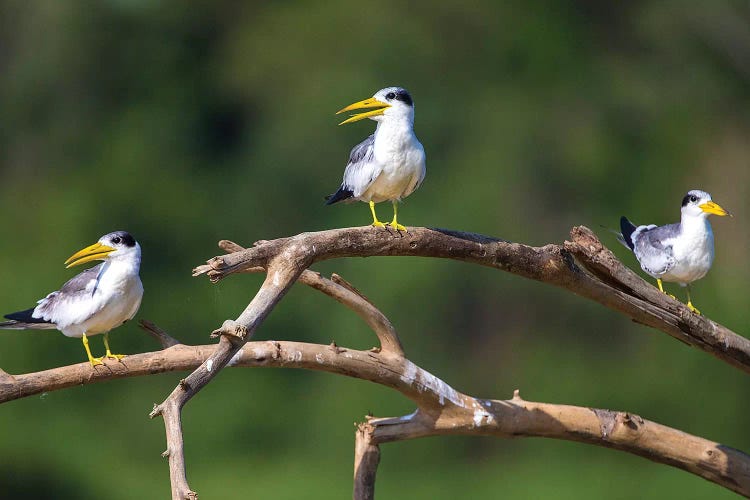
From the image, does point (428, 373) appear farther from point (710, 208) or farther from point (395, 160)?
point (710, 208)

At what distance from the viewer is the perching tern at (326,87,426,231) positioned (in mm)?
6758

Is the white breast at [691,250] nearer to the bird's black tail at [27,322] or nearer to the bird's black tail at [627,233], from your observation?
the bird's black tail at [627,233]

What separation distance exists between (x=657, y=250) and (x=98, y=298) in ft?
10.3

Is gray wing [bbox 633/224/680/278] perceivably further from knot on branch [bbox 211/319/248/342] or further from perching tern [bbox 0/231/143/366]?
knot on branch [bbox 211/319/248/342]

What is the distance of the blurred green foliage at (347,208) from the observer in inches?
569

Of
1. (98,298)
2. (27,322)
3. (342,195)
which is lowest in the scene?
(27,322)

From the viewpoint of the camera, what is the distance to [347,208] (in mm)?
14664

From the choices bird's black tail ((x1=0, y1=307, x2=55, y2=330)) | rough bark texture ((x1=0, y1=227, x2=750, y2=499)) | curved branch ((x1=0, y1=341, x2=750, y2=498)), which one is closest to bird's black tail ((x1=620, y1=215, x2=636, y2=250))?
rough bark texture ((x1=0, y1=227, x2=750, y2=499))

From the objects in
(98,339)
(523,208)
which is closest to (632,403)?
(523,208)

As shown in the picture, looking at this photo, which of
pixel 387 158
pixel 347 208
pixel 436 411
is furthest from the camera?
pixel 347 208

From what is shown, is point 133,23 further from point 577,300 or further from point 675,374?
point 675,374

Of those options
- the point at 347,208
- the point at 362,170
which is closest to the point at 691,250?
the point at 362,170

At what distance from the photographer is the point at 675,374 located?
566 inches

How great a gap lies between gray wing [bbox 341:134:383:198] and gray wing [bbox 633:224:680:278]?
74.1 inches
